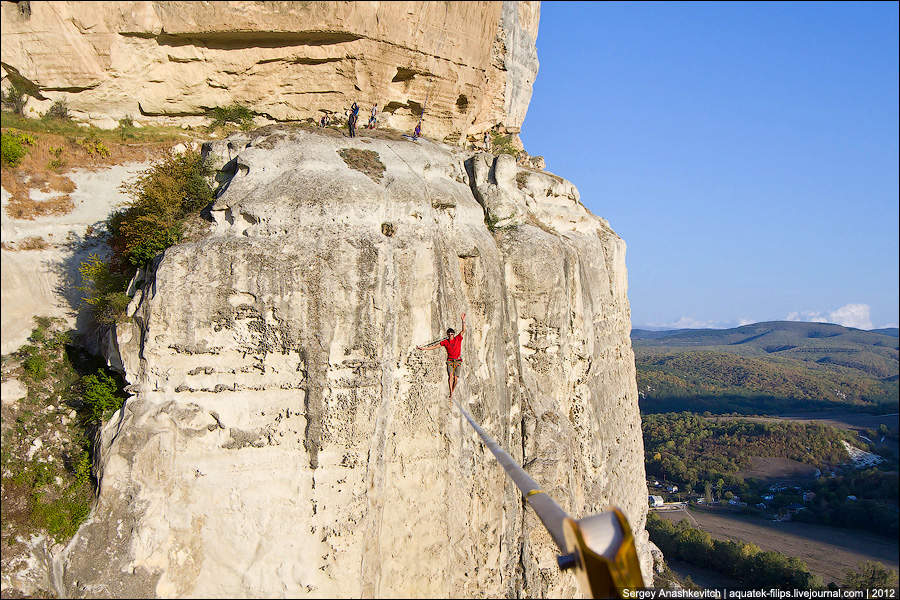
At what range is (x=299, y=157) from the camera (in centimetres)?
1045

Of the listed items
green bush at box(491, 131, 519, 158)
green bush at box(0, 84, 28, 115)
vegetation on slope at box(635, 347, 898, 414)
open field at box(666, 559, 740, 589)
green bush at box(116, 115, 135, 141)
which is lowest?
open field at box(666, 559, 740, 589)

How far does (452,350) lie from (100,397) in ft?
21.4

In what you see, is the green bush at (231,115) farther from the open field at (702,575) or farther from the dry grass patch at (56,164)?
the open field at (702,575)

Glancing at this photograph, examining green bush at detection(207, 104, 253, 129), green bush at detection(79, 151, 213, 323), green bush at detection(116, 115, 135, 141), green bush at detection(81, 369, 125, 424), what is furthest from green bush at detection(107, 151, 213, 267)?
green bush at detection(207, 104, 253, 129)

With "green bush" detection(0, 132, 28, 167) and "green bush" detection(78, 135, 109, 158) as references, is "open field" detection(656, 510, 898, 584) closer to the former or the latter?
"green bush" detection(78, 135, 109, 158)

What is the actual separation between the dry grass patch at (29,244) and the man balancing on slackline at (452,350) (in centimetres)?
822

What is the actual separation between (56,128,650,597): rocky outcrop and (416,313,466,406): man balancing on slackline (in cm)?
19

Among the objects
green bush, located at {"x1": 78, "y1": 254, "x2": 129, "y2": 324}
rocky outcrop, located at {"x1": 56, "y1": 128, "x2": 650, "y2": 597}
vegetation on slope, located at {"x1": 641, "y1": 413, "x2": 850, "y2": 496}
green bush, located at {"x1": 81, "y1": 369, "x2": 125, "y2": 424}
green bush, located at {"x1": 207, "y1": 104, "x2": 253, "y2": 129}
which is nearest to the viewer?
rocky outcrop, located at {"x1": 56, "y1": 128, "x2": 650, "y2": 597}

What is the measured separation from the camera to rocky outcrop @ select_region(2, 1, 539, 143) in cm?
1166

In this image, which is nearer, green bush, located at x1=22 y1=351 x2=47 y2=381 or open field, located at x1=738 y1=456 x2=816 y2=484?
green bush, located at x1=22 y1=351 x2=47 y2=381

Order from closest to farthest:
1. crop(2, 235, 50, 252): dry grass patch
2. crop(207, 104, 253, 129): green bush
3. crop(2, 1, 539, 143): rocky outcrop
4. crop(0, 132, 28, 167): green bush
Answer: crop(2, 235, 50, 252): dry grass patch → crop(0, 132, 28, 167): green bush → crop(2, 1, 539, 143): rocky outcrop → crop(207, 104, 253, 129): green bush

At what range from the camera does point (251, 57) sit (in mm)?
13062

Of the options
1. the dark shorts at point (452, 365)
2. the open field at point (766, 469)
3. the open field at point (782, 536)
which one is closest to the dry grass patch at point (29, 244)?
the dark shorts at point (452, 365)

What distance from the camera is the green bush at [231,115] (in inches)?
529
